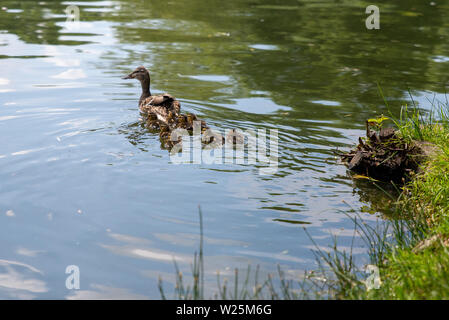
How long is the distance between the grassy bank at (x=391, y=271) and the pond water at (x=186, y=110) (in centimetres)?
26

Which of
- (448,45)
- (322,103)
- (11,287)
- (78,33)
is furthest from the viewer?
(78,33)

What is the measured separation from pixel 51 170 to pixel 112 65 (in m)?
7.04

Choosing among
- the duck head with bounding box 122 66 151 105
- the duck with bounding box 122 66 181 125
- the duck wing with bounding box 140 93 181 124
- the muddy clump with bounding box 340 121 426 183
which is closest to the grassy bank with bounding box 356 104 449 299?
the muddy clump with bounding box 340 121 426 183

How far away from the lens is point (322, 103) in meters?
12.2

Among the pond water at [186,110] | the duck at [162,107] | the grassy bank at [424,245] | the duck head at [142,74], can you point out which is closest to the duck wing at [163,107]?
the duck at [162,107]

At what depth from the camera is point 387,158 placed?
8312 millimetres

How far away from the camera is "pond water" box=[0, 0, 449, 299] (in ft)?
20.5

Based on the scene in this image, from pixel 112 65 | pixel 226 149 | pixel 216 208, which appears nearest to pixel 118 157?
pixel 226 149

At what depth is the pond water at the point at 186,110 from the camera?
624 centimetres

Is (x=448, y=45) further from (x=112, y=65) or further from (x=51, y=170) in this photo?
(x=51, y=170)

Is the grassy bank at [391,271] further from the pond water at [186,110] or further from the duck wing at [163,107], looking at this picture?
the duck wing at [163,107]

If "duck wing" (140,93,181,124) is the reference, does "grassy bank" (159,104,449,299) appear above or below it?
below

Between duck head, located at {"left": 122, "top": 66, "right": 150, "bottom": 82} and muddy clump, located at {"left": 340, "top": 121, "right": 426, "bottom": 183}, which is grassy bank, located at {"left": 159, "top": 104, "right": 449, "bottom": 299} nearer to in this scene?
muddy clump, located at {"left": 340, "top": 121, "right": 426, "bottom": 183}

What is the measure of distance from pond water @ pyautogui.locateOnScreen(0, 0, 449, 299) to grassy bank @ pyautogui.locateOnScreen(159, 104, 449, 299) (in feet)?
0.84
